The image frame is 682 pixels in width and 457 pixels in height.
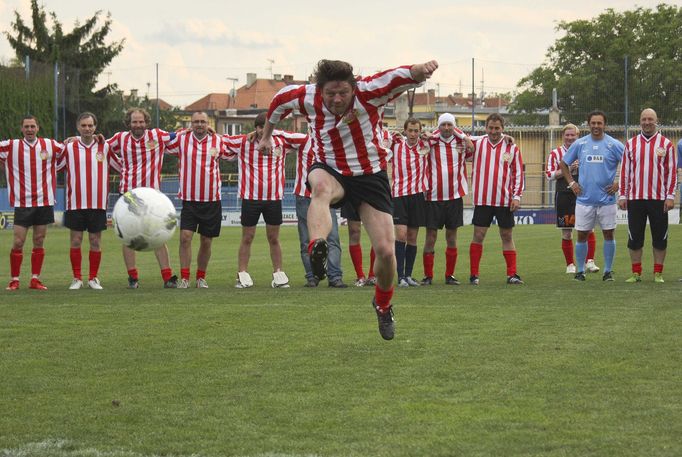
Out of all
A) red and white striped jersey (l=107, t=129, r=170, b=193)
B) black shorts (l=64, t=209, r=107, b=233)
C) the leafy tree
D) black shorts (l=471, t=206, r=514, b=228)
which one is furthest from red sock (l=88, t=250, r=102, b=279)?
the leafy tree

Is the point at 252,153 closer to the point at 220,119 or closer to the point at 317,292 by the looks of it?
the point at 317,292

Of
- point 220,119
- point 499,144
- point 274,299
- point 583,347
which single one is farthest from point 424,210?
point 220,119

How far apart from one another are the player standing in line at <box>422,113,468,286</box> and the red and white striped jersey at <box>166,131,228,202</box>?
270 centimetres

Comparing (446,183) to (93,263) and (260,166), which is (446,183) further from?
(93,263)

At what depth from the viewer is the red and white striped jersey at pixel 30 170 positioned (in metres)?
13.8

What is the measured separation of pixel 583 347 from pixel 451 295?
4.19 meters

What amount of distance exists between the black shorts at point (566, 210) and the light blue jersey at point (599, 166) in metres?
1.49

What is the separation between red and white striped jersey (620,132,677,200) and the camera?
13688mm

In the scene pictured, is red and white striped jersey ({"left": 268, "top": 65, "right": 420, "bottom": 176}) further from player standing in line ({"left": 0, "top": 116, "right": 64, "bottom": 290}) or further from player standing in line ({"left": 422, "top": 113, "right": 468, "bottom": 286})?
player standing in line ({"left": 0, "top": 116, "right": 64, "bottom": 290})

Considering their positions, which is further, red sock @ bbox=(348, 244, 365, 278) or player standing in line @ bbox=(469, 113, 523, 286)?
red sock @ bbox=(348, 244, 365, 278)

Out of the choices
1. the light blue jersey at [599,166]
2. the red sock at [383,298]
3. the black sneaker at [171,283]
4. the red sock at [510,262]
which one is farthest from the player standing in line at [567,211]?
the red sock at [383,298]

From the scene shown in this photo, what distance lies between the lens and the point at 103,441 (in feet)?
17.3

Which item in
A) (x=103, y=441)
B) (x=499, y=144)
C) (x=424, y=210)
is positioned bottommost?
(x=103, y=441)

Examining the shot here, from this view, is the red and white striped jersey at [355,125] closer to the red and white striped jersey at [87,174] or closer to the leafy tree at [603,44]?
the red and white striped jersey at [87,174]
